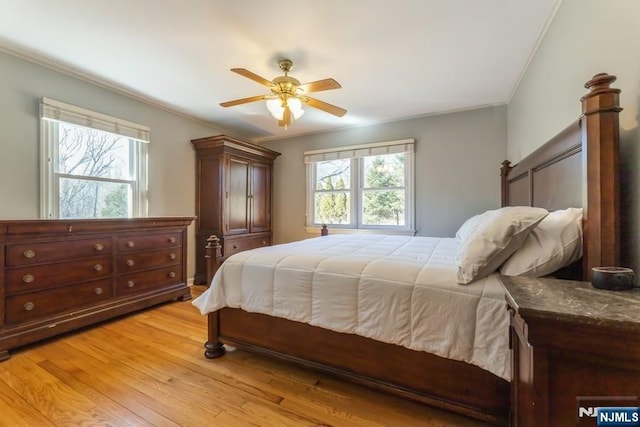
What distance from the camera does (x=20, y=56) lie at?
7.70 ft

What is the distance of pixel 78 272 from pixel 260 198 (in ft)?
8.39

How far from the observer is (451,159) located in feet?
11.8

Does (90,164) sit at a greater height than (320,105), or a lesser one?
lesser

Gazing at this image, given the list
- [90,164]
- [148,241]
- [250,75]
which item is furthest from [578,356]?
[90,164]

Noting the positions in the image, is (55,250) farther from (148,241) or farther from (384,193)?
(384,193)

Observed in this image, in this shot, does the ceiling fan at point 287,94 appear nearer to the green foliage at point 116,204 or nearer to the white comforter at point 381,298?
the white comforter at point 381,298

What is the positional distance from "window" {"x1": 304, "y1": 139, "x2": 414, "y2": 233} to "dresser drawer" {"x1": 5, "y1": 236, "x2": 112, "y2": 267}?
9.12 feet

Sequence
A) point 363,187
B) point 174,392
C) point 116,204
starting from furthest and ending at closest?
point 363,187 < point 116,204 < point 174,392

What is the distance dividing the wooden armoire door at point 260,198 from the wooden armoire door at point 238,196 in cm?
10

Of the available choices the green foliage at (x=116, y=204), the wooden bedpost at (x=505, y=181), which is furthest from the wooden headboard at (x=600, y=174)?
the green foliage at (x=116, y=204)

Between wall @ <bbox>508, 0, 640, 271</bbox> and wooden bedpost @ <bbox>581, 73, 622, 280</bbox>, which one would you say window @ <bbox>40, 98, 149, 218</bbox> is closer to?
wooden bedpost @ <bbox>581, 73, 622, 280</bbox>

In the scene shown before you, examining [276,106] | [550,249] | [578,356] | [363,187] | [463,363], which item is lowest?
[463,363]

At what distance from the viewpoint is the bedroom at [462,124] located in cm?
117

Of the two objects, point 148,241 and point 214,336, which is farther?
point 148,241
